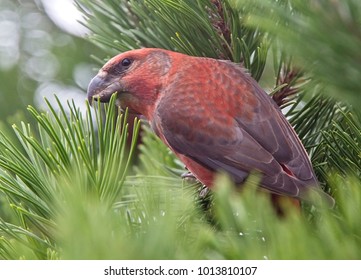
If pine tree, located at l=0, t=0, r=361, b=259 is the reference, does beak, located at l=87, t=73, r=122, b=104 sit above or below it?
below

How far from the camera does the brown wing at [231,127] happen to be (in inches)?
71.2

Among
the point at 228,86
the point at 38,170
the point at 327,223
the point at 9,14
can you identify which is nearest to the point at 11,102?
the point at 9,14

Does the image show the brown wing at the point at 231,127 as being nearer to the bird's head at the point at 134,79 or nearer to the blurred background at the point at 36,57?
the bird's head at the point at 134,79

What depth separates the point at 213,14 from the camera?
1785mm

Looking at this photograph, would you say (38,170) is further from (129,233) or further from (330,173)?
(330,173)

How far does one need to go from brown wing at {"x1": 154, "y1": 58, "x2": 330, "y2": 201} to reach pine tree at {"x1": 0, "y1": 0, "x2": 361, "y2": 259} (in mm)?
54

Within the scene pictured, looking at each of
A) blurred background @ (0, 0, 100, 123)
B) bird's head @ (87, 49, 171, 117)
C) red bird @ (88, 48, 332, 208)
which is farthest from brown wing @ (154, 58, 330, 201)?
blurred background @ (0, 0, 100, 123)

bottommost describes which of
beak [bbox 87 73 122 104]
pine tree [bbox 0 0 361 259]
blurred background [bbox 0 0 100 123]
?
blurred background [bbox 0 0 100 123]

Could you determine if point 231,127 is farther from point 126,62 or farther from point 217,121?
point 126,62

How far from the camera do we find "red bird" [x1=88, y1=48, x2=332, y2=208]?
5.88 ft

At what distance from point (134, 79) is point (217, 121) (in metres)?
0.46

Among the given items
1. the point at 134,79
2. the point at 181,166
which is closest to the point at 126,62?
the point at 134,79

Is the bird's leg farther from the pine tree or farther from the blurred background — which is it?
the blurred background

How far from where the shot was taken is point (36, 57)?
3789 millimetres
